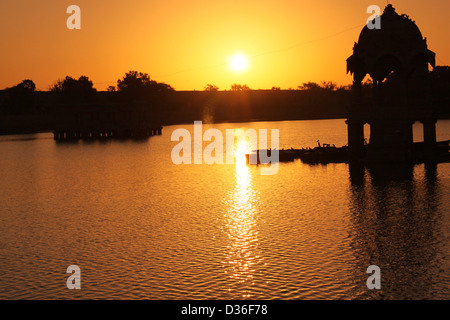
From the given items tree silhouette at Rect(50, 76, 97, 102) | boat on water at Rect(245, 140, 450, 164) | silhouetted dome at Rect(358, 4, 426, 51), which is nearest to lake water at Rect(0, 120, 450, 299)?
boat on water at Rect(245, 140, 450, 164)

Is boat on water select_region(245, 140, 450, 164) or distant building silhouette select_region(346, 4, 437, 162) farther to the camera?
boat on water select_region(245, 140, 450, 164)

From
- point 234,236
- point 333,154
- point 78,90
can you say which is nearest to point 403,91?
point 333,154

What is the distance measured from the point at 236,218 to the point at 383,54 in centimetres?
2718

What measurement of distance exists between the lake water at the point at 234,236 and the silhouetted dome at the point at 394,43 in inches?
391

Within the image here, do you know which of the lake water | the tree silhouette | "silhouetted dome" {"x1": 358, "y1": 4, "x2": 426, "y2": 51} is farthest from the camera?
the tree silhouette

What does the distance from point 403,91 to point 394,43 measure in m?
4.85

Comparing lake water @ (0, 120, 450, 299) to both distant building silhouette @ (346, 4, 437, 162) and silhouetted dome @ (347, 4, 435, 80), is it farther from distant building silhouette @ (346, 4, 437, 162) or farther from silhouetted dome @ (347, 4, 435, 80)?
silhouetted dome @ (347, 4, 435, 80)

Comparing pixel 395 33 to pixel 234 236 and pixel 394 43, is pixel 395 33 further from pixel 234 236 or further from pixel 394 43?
pixel 234 236

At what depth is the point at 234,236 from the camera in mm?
29734

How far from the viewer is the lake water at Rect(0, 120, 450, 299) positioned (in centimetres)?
2148

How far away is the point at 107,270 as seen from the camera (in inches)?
945
